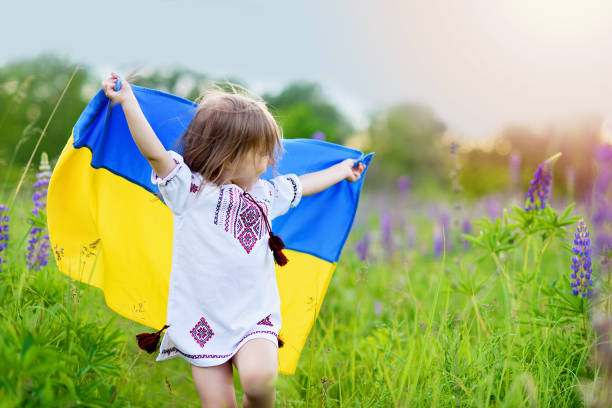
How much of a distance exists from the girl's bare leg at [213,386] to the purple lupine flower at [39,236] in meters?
Answer: 1.28

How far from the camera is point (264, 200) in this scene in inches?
96.3

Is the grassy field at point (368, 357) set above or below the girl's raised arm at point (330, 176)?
below

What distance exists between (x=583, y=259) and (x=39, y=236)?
285 cm

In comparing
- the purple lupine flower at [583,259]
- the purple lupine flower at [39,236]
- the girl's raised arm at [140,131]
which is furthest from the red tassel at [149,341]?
the purple lupine flower at [583,259]

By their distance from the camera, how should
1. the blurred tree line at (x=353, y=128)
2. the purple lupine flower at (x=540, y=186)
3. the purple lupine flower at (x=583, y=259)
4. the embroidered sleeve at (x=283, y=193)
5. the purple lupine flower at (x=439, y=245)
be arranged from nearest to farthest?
the purple lupine flower at (x=583, y=259) < the embroidered sleeve at (x=283, y=193) < the purple lupine flower at (x=540, y=186) < the purple lupine flower at (x=439, y=245) < the blurred tree line at (x=353, y=128)

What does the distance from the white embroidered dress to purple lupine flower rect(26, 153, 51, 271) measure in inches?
42.1

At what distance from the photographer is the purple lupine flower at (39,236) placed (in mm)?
2818

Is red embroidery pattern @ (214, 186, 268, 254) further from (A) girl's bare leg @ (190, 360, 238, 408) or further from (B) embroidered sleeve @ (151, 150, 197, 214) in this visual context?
(A) girl's bare leg @ (190, 360, 238, 408)

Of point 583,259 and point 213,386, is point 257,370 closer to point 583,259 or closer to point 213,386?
point 213,386

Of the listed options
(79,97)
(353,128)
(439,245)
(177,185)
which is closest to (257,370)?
(177,185)

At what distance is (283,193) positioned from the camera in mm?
2576

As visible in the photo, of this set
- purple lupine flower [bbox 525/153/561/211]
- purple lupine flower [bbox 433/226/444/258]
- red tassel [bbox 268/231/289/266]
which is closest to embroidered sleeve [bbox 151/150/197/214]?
red tassel [bbox 268/231/289/266]

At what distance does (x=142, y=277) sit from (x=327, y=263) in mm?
1060

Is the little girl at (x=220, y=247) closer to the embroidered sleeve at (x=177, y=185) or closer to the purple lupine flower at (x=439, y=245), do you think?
the embroidered sleeve at (x=177, y=185)
